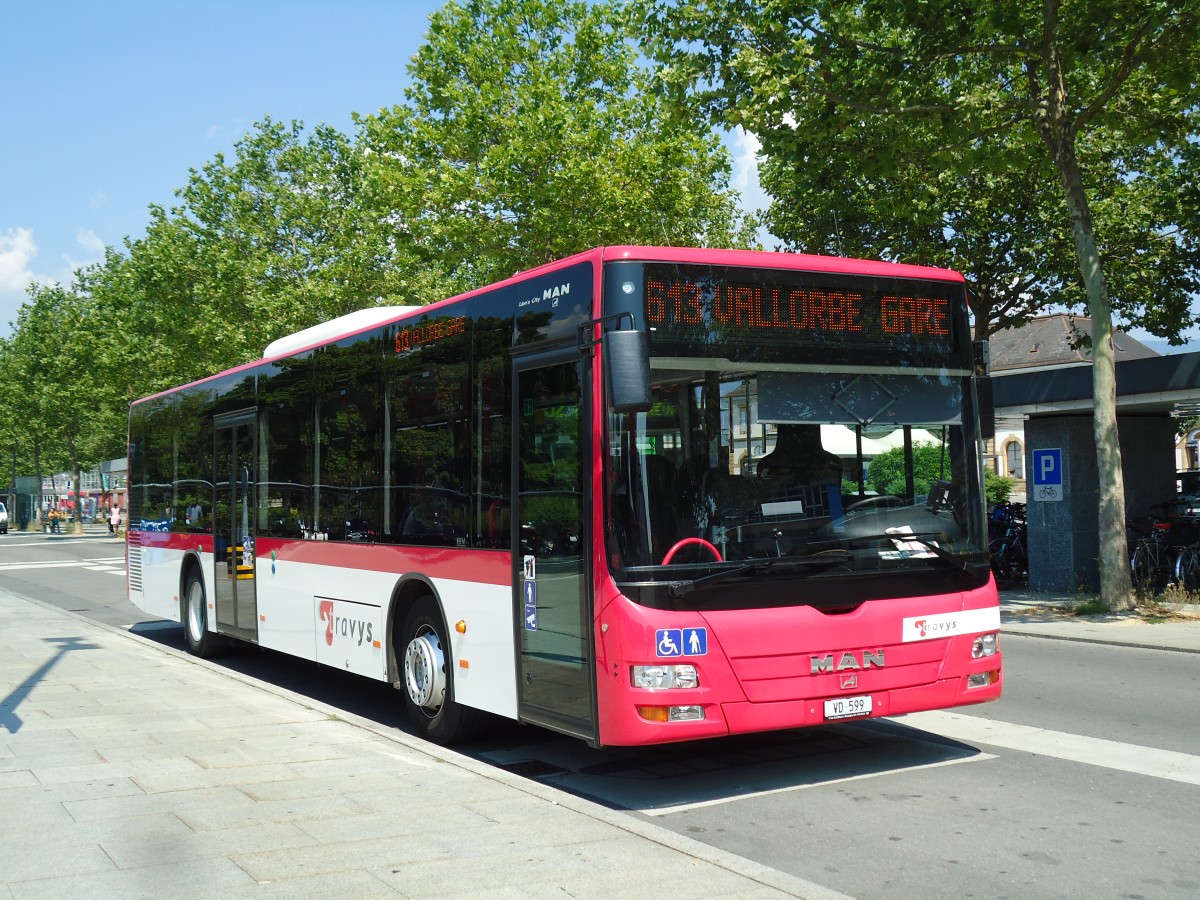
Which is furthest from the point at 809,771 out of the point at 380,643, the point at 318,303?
the point at 318,303

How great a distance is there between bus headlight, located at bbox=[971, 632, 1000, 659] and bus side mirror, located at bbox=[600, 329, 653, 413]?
2648 millimetres

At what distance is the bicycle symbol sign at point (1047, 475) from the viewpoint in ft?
60.3

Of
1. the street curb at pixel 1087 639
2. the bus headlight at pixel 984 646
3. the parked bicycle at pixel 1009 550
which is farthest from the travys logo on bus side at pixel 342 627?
the parked bicycle at pixel 1009 550

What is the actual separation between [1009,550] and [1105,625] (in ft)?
18.1

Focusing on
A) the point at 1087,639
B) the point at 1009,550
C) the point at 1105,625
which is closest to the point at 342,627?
A: the point at 1087,639

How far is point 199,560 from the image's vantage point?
13.7 m

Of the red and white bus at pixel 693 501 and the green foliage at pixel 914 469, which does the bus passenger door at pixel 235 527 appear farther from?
the green foliage at pixel 914 469

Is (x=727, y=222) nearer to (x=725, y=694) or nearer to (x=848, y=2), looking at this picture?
(x=848, y=2)

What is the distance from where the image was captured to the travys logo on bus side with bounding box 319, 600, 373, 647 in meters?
9.51

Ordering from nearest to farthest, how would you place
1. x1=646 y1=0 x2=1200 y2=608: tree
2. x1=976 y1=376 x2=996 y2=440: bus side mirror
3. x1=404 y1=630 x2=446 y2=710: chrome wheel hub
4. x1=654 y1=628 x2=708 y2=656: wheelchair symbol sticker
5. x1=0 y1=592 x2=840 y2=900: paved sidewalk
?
x1=0 y1=592 x2=840 y2=900: paved sidewalk < x1=654 y1=628 x2=708 y2=656: wheelchair symbol sticker < x1=976 y1=376 x2=996 y2=440: bus side mirror < x1=404 y1=630 x2=446 y2=710: chrome wheel hub < x1=646 y1=0 x2=1200 y2=608: tree

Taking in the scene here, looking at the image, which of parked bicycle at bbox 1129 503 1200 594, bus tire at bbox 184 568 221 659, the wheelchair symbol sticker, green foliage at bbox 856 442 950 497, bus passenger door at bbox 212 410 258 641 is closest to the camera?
the wheelchair symbol sticker

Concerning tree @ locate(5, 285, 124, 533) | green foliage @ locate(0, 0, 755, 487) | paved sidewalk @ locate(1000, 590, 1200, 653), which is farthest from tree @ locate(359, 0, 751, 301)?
tree @ locate(5, 285, 124, 533)

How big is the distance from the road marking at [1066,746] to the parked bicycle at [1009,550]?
1183cm

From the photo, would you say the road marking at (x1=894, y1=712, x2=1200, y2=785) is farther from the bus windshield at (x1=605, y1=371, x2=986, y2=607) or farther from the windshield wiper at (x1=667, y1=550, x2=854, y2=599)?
the windshield wiper at (x1=667, y1=550, x2=854, y2=599)
